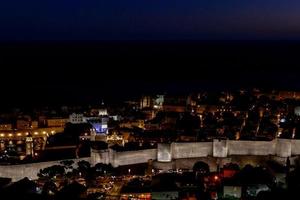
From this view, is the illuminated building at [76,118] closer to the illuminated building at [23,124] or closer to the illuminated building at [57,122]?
the illuminated building at [57,122]

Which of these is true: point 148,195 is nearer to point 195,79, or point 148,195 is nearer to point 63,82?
point 63,82

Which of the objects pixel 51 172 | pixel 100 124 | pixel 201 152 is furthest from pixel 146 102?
pixel 51 172

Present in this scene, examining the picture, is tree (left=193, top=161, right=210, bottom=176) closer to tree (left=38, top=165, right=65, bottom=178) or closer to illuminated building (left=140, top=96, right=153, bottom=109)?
tree (left=38, top=165, right=65, bottom=178)

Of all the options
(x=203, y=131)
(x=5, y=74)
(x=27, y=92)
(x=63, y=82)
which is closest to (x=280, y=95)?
(x=203, y=131)

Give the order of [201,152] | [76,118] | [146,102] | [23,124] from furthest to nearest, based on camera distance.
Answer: [146,102]
[76,118]
[23,124]
[201,152]

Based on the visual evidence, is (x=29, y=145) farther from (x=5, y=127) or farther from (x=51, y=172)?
(x=51, y=172)

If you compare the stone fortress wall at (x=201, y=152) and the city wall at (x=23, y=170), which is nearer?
the city wall at (x=23, y=170)

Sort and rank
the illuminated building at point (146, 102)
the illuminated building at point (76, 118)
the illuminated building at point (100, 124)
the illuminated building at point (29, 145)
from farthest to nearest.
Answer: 1. the illuminated building at point (146, 102)
2. the illuminated building at point (76, 118)
3. the illuminated building at point (100, 124)
4. the illuminated building at point (29, 145)

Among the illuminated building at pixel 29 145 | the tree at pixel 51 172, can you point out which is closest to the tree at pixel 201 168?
the tree at pixel 51 172
